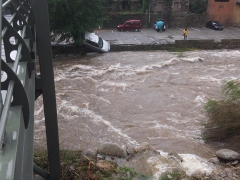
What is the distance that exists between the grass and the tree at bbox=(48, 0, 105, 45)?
47.1 ft

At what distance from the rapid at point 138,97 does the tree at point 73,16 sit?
163 centimetres

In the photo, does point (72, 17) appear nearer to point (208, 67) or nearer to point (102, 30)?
point (208, 67)

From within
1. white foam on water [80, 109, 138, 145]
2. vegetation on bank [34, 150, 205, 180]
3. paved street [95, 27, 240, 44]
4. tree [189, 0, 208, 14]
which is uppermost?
tree [189, 0, 208, 14]

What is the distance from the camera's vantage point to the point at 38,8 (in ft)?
14.2

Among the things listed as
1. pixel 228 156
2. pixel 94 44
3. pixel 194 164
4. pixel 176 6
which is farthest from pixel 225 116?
pixel 176 6

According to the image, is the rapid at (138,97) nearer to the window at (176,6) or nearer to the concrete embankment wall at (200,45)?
the concrete embankment wall at (200,45)

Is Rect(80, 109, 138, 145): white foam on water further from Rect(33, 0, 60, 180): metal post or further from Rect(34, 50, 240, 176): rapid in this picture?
Rect(33, 0, 60, 180): metal post

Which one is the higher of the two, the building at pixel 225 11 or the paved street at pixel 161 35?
the building at pixel 225 11

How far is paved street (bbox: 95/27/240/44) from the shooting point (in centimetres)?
2561

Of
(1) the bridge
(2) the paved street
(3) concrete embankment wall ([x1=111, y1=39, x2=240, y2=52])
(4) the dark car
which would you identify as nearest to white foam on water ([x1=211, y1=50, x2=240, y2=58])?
(3) concrete embankment wall ([x1=111, y1=39, x2=240, y2=52])

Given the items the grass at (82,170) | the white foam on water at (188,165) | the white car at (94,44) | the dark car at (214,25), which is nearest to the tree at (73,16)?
the white car at (94,44)

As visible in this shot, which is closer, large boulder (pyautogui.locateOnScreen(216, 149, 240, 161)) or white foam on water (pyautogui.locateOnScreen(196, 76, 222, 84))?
large boulder (pyautogui.locateOnScreen(216, 149, 240, 161))

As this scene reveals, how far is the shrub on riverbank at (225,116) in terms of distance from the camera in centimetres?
951

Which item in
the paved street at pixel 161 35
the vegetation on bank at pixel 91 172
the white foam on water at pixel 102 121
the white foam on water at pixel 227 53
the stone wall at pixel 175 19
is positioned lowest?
the white foam on water at pixel 102 121
